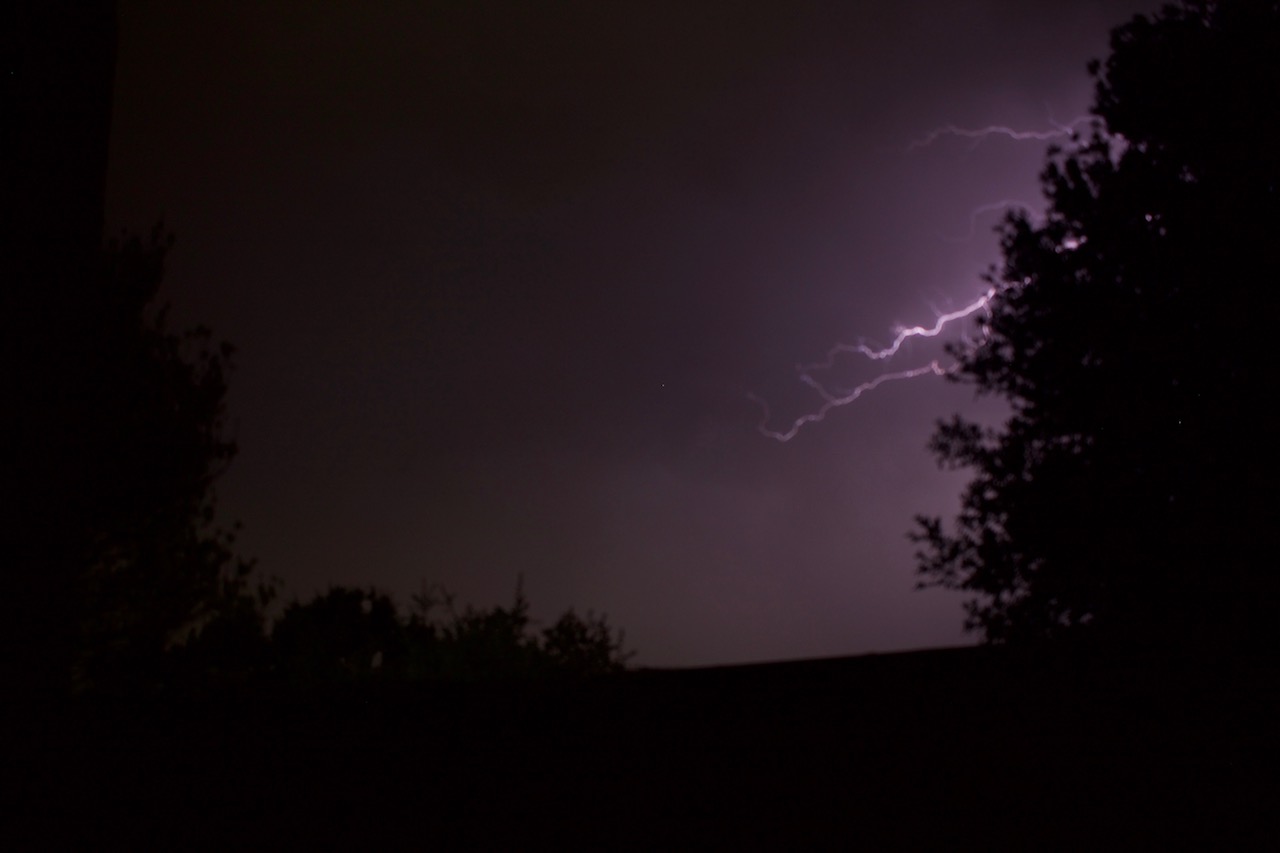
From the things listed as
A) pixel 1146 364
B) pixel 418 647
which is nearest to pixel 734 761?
pixel 418 647

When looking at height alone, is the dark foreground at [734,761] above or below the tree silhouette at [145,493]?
below

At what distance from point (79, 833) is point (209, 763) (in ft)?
1.40

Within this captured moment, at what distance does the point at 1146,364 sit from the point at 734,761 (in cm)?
776

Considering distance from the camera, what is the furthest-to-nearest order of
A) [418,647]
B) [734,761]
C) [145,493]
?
[145,493]
[418,647]
[734,761]

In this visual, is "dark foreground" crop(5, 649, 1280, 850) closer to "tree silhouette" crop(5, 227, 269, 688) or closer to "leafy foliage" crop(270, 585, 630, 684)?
"leafy foliage" crop(270, 585, 630, 684)

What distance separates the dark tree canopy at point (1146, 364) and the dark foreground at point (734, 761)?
572 cm

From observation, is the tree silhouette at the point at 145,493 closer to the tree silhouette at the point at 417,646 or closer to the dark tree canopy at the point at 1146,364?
the tree silhouette at the point at 417,646

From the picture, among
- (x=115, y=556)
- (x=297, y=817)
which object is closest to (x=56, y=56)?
(x=297, y=817)

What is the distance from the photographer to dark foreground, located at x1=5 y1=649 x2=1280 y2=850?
2.53 m

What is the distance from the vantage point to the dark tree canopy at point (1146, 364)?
8.17 meters

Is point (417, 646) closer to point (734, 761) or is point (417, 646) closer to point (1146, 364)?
point (734, 761)

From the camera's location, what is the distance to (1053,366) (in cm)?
967

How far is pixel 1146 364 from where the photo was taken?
8742 millimetres

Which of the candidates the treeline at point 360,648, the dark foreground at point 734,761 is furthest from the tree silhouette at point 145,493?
the dark foreground at point 734,761
